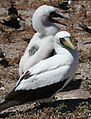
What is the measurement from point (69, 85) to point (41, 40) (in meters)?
1.00

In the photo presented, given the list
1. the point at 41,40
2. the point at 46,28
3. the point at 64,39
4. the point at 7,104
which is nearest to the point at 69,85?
the point at 41,40

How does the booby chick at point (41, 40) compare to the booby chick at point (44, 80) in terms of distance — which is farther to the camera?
the booby chick at point (41, 40)

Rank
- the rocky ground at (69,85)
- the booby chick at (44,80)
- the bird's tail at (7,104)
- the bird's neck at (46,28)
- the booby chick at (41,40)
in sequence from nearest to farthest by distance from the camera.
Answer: the rocky ground at (69,85) → the bird's tail at (7,104) → the booby chick at (44,80) → the booby chick at (41,40) → the bird's neck at (46,28)

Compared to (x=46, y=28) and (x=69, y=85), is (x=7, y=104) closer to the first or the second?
(x=46, y=28)

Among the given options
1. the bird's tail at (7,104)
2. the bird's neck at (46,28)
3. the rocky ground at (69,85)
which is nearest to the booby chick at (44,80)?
the bird's tail at (7,104)

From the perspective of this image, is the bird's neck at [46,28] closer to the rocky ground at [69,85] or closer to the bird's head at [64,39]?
the bird's head at [64,39]

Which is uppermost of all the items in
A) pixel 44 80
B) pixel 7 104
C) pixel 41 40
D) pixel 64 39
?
Answer: pixel 64 39

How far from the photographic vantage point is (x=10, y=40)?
12938 millimetres

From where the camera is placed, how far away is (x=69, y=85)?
9070mm

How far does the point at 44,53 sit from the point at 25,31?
579cm

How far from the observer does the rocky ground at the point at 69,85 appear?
7.29 m

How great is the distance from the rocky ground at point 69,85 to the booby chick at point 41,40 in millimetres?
668

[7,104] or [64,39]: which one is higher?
[64,39]

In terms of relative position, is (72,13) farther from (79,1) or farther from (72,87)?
(72,87)
